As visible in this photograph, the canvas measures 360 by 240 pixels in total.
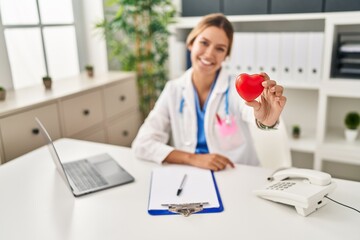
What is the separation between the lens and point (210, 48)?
1577mm

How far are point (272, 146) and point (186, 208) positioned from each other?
71 centimetres

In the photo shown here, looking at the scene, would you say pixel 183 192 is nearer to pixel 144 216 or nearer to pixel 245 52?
pixel 144 216

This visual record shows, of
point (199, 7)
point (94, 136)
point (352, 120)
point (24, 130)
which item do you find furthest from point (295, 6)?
point (24, 130)

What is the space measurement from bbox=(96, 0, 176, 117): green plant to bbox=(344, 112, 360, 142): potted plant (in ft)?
4.66

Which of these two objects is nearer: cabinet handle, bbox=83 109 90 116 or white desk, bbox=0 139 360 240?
white desk, bbox=0 139 360 240

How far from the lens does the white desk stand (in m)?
0.98

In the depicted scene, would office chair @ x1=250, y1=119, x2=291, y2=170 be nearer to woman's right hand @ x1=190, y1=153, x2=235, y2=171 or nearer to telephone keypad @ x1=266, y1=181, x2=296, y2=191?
woman's right hand @ x1=190, y1=153, x2=235, y2=171

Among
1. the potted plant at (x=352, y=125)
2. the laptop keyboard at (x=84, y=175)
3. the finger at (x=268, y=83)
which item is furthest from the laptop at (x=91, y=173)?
the potted plant at (x=352, y=125)

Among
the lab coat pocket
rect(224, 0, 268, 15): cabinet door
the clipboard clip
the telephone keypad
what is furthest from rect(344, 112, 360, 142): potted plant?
the clipboard clip

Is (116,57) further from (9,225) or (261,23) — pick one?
(9,225)

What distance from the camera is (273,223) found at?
102 centimetres

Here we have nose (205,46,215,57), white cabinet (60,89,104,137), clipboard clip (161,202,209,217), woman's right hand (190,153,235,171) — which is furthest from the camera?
white cabinet (60,89,104,137)

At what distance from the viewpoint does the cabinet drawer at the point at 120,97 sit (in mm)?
2361

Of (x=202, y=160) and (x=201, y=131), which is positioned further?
(x=201, y=131)
